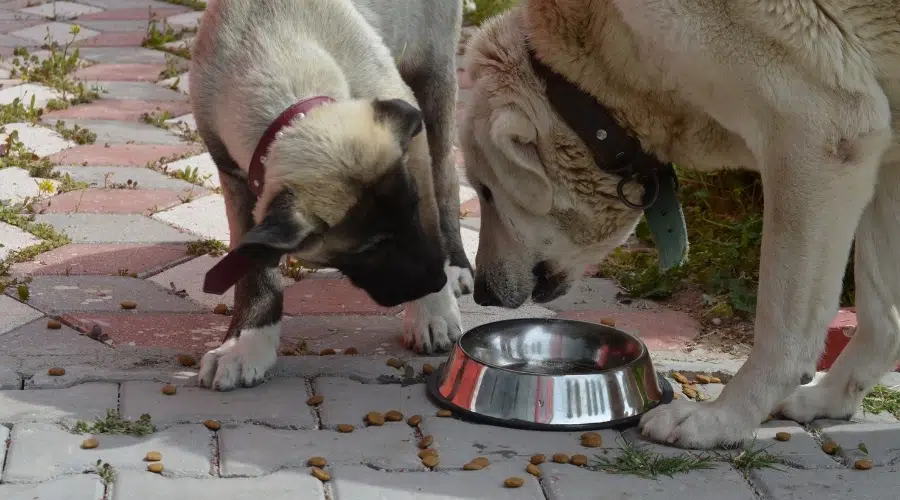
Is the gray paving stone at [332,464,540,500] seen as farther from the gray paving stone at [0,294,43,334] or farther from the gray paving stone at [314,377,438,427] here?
the gray paving stone at [0,294,43,334]

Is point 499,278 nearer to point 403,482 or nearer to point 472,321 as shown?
point 472,321

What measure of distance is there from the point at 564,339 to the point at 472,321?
56 cm

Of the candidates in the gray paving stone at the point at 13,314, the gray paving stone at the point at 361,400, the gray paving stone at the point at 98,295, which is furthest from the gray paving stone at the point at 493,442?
the gray paving stone at the point at 13,314

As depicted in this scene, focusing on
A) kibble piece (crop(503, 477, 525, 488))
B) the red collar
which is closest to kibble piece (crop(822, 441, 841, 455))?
kibble piece (crop(503, 477, 525, 488))

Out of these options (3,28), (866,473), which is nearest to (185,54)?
(3,28)

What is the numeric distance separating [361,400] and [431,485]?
0.57m

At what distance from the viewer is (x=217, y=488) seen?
2.95m

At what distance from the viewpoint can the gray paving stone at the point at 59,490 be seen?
2.85 m

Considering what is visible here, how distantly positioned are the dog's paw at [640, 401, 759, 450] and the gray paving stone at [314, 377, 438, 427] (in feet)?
2.15

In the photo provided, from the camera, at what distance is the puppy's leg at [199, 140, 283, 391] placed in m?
3.66

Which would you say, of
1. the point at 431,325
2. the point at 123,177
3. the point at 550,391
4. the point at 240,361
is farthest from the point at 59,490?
the point at 123,177

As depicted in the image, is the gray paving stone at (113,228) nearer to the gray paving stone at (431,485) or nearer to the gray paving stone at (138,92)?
the gray paving stone at (138,92)

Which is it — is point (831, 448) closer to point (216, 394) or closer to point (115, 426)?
point (216, 394)

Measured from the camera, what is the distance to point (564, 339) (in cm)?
393
